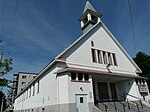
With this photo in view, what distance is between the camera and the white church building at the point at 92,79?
11070 millimetres

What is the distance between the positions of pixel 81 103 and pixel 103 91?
5458 millimetres

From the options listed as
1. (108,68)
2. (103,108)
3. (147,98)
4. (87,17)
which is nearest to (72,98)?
(103,108)

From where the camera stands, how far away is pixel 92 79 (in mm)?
14867

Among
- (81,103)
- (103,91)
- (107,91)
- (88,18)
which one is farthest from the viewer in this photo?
(88,18)

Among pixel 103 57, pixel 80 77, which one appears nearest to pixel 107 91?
pixel 103 57

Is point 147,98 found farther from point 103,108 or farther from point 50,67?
point 50,67

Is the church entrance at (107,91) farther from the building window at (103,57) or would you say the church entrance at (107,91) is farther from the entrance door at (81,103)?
the entrance door at (81,103)

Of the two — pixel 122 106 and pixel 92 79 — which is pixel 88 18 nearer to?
pixel 92 79

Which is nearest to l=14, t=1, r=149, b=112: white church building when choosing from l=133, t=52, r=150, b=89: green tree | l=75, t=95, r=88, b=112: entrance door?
l=75, t=95, r=88, b=112: entrance door

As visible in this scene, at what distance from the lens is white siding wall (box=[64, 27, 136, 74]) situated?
1325cm

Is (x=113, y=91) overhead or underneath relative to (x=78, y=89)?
underneath

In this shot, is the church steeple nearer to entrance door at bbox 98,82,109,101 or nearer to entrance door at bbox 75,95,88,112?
entrance door at bbox 98,82,109,101

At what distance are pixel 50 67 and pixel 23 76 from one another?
41386 mm

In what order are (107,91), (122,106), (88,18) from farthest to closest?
(88,18), (107,91), (122,106)
